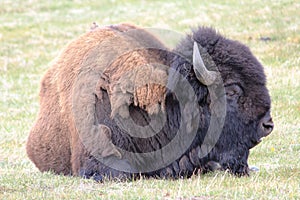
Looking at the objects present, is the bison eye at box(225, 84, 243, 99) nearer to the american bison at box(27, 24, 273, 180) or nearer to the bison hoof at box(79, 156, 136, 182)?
the american bison at box(27, 24, 273, 180)

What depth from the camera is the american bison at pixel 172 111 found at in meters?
6.16

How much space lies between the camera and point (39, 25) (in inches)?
925

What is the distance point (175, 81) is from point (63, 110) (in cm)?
128

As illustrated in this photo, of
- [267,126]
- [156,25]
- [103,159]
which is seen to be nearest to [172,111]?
[103,159]

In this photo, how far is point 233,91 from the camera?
6195 mm

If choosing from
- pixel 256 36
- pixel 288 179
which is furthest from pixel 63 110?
pixel 256 36

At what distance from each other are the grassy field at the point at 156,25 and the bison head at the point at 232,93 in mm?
227

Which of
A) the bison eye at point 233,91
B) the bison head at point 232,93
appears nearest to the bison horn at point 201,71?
the bison head at point 232,93

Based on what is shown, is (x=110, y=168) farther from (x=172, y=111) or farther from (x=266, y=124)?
(x=266, y=124)

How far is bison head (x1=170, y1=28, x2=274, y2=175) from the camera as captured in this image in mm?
6090

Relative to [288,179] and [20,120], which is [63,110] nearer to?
[288,179]

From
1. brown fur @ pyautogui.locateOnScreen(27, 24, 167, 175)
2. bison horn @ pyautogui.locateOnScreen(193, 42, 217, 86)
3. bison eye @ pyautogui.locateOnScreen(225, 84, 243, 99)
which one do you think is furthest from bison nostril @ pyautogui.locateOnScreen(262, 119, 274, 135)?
brown fur @ pyautogui.locateOnScreen(27, 24, 167, 175)

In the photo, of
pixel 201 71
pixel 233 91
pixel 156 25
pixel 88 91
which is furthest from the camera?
pixel 156 25

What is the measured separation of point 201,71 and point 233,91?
0.40m
